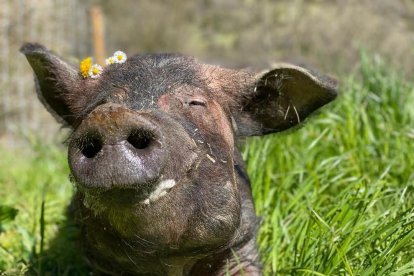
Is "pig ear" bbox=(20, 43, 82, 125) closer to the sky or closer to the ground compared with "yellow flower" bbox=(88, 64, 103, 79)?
closer to the ground

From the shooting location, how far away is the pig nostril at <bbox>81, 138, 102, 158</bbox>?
2.69m

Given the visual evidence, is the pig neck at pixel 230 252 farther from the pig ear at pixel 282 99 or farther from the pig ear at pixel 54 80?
the pig ear at pixel 54 80

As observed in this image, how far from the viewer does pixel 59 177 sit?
680 centimetres

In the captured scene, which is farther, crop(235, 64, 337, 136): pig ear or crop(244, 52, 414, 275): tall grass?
crop(235, 64, 337, 136): pig ear

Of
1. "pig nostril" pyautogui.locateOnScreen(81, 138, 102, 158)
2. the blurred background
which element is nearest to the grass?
the blurred background

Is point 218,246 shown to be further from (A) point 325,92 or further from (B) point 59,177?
(B) point 59,177

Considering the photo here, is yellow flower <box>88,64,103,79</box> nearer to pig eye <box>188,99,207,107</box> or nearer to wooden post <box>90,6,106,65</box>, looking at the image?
pig eye <box>188,99,207,107</box>

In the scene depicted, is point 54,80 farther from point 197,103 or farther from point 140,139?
point 140,139

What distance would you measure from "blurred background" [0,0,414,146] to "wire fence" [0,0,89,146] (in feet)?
0.05

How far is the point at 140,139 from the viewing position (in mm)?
2686

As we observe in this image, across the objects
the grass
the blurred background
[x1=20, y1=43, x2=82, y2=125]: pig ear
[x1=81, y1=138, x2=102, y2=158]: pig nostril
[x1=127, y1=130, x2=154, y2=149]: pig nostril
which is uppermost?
[x1=127, y1=130, x2=154, y2=149]: pig nostril

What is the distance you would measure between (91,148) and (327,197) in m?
2.20

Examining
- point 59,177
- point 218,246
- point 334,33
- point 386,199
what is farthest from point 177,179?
point 334,33

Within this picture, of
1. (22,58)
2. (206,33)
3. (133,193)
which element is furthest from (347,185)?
(206,33)
